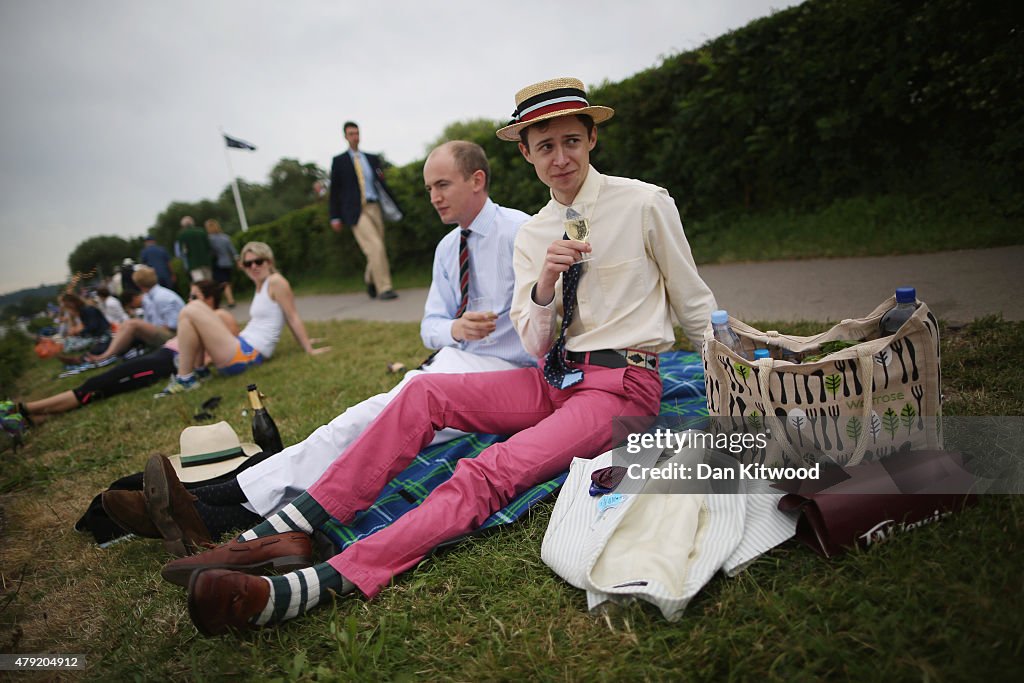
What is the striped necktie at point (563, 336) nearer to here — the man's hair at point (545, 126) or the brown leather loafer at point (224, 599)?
the man's hair at point (545, 126)

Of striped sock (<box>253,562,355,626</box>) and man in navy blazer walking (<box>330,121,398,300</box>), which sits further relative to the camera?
man in navy blazer walking (<box>330,121,398,300</box>)

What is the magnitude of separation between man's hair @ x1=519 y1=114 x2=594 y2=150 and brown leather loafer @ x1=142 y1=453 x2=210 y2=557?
2148 millimetres

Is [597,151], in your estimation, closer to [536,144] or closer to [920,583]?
[536,144]

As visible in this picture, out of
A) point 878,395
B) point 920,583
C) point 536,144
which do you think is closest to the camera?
point 920,583

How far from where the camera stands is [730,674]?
4.87ft

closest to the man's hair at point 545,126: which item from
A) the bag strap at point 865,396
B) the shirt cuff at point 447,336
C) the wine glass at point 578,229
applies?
the wine glass at point 578,229

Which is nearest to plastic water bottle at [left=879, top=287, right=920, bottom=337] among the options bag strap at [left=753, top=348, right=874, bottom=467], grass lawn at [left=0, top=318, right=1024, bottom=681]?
bag strap at [left=753, top=348, right=874, bottom=467]

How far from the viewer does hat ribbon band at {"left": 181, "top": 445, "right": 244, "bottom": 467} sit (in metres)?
2.95

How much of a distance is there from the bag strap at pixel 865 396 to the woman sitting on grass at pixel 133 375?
18.6 feet

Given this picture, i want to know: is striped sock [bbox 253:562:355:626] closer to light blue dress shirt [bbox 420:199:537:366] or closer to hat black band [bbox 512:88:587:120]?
light blue dress shirt [bbox 420:199:537:366]

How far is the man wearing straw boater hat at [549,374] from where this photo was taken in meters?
2.17

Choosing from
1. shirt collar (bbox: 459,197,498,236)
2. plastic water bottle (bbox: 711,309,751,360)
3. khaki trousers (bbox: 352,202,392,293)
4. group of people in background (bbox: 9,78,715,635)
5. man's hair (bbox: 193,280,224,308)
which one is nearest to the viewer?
group of people in background (bbox: 9,78,715,635)

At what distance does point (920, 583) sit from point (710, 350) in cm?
101

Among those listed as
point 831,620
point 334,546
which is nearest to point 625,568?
point 831,620
